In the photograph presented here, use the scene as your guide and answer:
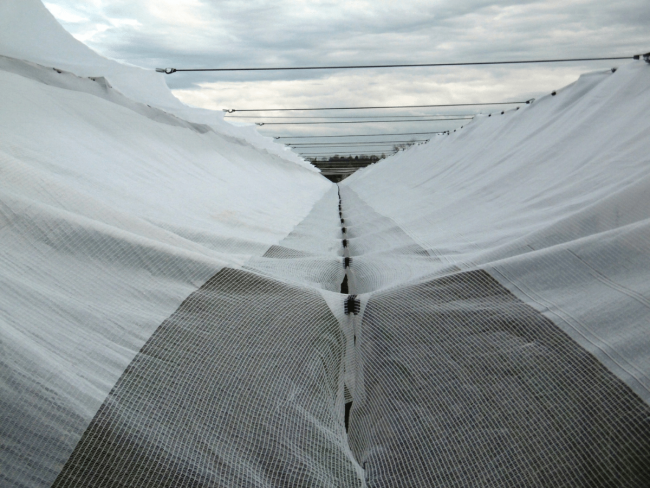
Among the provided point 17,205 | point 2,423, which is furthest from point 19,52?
point 2,423

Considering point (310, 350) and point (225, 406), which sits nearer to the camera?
point (225, 406)

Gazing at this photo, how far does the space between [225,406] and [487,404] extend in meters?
0.36

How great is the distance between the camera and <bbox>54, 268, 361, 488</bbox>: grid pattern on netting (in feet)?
2.08

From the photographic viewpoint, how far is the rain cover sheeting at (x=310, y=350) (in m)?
0.64

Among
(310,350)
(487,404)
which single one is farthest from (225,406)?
(487,404)

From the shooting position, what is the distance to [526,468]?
0.66 meters

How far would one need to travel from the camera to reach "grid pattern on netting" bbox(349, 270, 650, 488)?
65cm

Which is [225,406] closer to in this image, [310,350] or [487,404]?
[310,350]

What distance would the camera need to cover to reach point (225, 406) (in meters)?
0.75

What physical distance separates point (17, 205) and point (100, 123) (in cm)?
137

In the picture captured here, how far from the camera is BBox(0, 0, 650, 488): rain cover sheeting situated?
641mm

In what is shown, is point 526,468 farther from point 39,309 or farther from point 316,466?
point 39,309

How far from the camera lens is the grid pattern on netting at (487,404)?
648 mm

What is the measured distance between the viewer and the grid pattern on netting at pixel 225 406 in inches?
25.0
